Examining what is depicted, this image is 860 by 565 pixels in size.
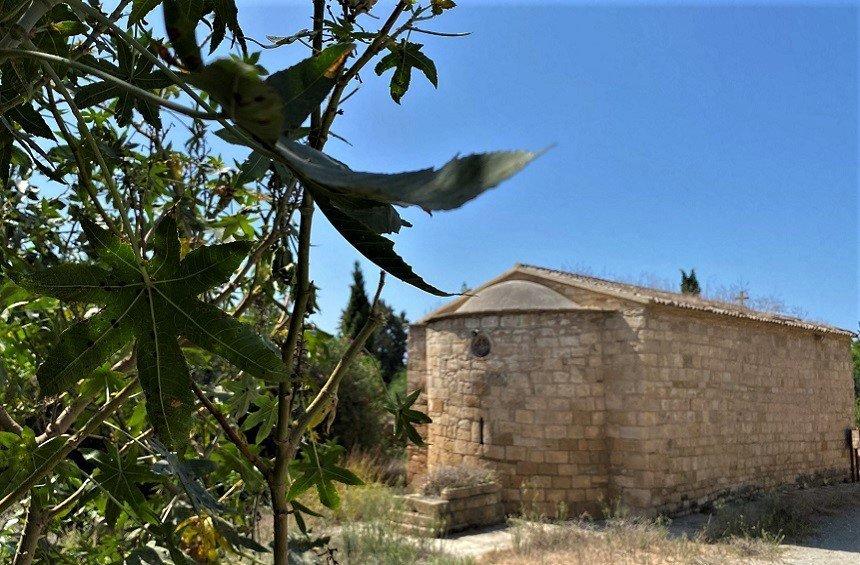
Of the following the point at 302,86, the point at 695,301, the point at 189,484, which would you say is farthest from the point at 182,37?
the point at 695,301

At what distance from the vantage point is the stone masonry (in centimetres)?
848

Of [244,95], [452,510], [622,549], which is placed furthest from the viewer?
[452,510]

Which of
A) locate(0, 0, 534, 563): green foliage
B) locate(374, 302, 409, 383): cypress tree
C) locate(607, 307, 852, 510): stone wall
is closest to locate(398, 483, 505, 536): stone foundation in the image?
locate(607, 307, 852, 510): stone wall

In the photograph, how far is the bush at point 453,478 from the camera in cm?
834

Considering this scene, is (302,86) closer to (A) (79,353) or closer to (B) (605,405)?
(A) (79,353)

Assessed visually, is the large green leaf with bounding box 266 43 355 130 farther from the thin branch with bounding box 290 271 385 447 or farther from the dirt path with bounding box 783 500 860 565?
the dirt path with bounding box 783 500 860 565

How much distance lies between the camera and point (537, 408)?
28.9ft

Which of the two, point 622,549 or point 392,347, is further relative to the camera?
point 392,347

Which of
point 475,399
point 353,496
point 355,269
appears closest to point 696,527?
point 475,399

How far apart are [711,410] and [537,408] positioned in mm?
2271

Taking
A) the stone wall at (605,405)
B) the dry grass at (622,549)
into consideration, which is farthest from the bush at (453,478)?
the dry grass at (622,549)

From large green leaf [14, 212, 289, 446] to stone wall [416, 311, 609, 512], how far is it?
8306mm

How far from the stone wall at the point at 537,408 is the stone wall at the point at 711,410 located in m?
0.35

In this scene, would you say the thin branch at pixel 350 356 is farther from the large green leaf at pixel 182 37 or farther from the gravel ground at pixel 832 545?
the gravel ground at pixel 832 545
